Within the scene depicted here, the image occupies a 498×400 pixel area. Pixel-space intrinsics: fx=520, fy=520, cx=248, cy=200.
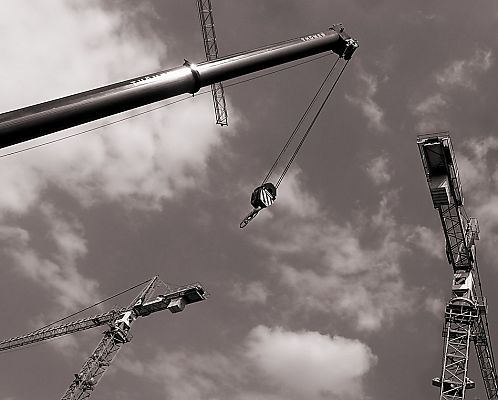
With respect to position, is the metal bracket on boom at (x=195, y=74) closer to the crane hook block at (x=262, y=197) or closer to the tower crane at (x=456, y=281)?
the crane hook block at (x=262, y=197)

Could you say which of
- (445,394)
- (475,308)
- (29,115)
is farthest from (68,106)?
(475,308)

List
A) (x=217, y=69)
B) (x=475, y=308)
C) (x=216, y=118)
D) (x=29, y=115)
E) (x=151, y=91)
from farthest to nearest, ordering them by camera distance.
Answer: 1. (x=216, y=118)
2. (x=475, y=308)
3. (x=217, y=69)
4. (x=151, y=91)
5. (x=29, y=115)

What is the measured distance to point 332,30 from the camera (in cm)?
1798

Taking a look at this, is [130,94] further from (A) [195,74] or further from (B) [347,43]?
(B) [347,43]

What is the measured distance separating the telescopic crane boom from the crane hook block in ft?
12.9

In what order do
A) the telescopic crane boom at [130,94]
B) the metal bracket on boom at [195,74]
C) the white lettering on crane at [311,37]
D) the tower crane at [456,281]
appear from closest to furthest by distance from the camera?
the telescopic crane boom at [130,94]
the metal bracket on boom at [195,74]
the white lettering on crane at [311,37]
the tower crane at [456,281]

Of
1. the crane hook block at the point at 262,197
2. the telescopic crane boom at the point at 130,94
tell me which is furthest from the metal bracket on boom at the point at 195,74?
the crane hook block at the point at 262,197

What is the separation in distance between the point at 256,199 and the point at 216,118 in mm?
36633

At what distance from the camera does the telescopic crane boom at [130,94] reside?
340 inches

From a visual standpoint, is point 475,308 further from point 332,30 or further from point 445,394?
point 332,30

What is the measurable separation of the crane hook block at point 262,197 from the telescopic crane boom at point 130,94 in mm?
3932

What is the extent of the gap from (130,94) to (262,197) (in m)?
6.92

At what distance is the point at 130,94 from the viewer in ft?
33.3

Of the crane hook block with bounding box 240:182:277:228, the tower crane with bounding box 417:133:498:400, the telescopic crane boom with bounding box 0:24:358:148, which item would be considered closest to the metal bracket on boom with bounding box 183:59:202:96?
the telescopic crane boom with bounding box 0:24:358:148
